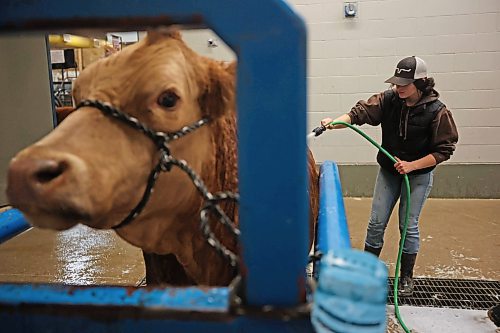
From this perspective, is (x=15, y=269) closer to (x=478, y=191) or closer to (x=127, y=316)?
(x=127, y=316)

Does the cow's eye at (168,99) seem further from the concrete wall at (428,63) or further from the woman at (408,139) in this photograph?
the concrete wall at (428,63)

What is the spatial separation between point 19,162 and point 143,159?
9.7 inches

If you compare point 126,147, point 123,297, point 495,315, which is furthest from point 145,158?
point 495,315

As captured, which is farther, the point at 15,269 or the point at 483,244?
the point at 483,244

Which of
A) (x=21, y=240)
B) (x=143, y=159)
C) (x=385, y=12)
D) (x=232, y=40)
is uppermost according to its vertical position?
(x=385, y=12)

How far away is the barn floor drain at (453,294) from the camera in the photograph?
2.78m

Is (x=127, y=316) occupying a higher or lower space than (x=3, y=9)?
lower

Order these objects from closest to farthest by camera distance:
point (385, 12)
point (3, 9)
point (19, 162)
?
point (3, 9) < point (19, 162) < point (385, 12)

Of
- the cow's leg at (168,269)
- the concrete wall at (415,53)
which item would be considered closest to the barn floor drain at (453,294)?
the cow's leg at (168,269)

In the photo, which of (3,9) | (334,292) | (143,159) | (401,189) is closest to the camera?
(334,292)

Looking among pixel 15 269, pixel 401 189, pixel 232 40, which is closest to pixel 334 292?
pixel 232 40

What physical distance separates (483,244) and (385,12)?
2.58 metres

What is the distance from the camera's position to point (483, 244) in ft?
12.2

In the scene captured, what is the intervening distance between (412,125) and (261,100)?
2.51 meters
